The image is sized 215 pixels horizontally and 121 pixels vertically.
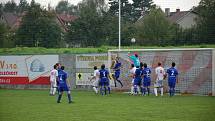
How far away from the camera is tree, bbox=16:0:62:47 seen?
135ft

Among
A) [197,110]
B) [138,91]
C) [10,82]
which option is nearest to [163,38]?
[138,91]

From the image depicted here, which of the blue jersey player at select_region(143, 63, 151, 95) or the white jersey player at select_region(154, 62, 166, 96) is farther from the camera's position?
the blue jersey player at select_region(143, 63, 151, 95)

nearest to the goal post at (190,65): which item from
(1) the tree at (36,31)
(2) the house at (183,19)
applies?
(1) the tree at (36,31)

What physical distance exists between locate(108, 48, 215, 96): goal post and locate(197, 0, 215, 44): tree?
2013 mm

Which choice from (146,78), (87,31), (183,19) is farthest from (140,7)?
(146,78)

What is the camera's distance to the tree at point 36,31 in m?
41.1

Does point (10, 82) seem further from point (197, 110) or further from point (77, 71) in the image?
point (197, 110)

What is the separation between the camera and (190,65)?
30.0 metres

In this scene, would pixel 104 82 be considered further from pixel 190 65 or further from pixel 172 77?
pixel 190 65

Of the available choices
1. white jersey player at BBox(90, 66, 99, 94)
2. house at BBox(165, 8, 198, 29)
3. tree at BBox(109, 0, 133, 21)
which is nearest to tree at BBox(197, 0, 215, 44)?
white jersey player at BBox(90, 66, 99, 94)

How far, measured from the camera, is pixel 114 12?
4894 centimetres

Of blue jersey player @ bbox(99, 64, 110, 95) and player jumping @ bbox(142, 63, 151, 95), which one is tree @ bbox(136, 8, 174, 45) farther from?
blue jersey player @ bbox(99, 64, 110, 95)

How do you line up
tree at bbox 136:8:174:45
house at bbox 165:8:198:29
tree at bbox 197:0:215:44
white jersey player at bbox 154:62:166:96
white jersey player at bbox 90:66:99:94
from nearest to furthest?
1. tree at bbox 197:0:215:44
2. white jersey player at bbox 154:62:166:96
3. white jersey player at bbox 90:66:99:94
4. tree at bbox 136:8:174:45
5. house at bbox 165:8:198:29

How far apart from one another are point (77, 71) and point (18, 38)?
340 inches
